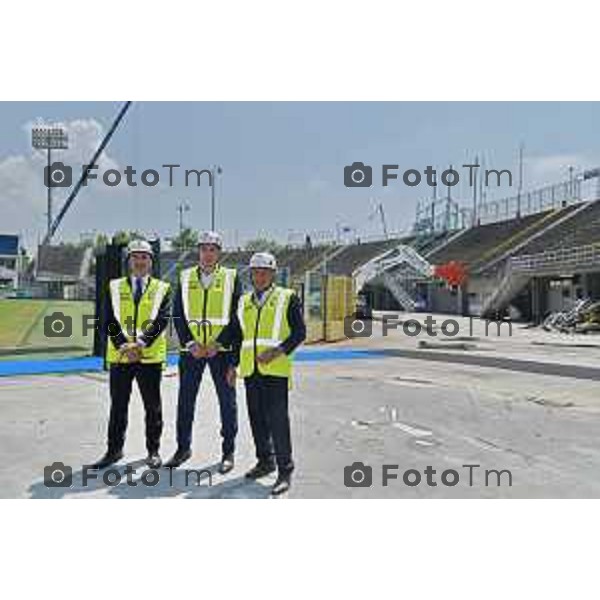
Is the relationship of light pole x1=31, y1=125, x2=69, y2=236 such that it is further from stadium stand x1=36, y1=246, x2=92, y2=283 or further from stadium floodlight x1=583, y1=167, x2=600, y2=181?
stadium floodlight x1=583, y1=167, x2=600, y2=181

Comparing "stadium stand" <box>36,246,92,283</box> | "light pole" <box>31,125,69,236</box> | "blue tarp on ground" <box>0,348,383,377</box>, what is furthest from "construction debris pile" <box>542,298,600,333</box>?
"light pole" <box>31,125,69,236</box>

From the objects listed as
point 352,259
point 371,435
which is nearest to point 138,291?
point 371,435

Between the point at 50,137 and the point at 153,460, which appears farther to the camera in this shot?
the point at 50,137

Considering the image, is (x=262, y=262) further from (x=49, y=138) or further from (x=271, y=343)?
(x=49, y=138)

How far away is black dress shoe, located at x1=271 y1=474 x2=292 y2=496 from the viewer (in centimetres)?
523

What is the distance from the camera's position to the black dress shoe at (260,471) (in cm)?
559

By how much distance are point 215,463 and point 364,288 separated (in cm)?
2194

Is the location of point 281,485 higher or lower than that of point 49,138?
lower

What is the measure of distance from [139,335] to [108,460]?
1.11m

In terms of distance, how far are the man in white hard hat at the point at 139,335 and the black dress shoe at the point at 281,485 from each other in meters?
1.08

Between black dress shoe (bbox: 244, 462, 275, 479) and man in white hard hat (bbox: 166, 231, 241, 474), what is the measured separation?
0.23 metres

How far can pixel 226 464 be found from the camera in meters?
5.75

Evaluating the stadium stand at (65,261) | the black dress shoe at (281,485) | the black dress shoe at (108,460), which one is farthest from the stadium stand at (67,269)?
the black dress shoe at (281,485)

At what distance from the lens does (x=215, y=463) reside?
593cm
